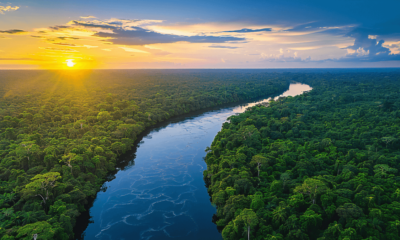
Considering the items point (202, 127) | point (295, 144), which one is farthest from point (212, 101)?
point (295, 144)

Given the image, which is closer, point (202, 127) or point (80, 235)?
point (80, 235)

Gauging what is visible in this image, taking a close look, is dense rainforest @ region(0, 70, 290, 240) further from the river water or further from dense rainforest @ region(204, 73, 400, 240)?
dense rainforest @ region(204, 73, 400, 240)

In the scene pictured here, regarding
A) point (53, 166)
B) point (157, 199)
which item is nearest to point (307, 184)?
point (157, 199)

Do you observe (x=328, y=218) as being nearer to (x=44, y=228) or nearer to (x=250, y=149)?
(x=250, y=149)

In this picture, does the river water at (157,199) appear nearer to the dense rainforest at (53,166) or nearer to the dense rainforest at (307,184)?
the dense rainforest at (307,184)

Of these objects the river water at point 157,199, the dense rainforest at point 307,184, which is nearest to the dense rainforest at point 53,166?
the river water at point 157,199

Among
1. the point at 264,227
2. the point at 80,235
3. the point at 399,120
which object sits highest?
the point at 399,120

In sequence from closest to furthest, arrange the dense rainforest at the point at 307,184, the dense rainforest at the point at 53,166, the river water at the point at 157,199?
1. the dense rainforest at the point at 307,184
2. the dense rainforest at the point at 53,166
3. the river water at the point at 157,199
